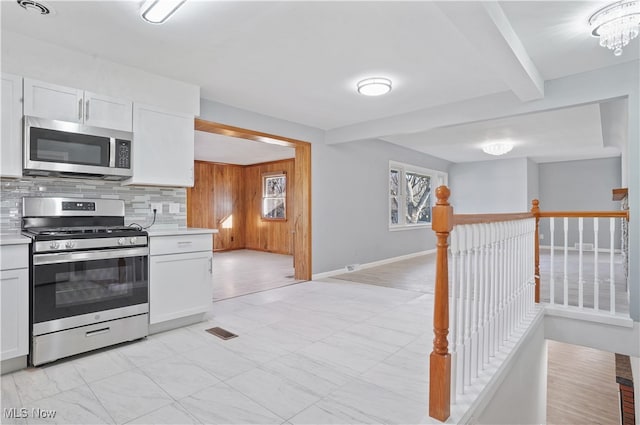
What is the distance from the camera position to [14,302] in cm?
221

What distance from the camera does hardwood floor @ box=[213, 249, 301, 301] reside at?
4.66 meters

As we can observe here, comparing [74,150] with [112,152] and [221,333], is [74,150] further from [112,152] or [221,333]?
[221,333]

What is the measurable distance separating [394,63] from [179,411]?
3100 millimetres

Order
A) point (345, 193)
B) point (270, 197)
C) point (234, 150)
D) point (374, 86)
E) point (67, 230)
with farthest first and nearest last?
point (270, 197), point (234, 150), point (345, 193), point (374, 86), point (67, 230)

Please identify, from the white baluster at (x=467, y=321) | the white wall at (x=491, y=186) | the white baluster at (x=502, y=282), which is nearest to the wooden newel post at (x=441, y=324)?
the white baluster at (x=467, y=321)

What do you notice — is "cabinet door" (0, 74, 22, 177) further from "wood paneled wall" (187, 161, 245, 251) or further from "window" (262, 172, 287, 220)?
"window" (262, 172, 287, 220)

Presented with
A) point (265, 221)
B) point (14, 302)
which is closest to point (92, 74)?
point (14, 302)

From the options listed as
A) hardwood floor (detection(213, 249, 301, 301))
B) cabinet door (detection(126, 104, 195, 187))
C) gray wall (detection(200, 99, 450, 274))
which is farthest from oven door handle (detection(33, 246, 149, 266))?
gray wall (detection(200, 99, 450, 274))

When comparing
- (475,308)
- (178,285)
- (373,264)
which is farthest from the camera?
(373,264)

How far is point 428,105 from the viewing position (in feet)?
14.3

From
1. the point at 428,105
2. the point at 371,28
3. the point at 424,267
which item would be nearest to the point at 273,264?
the point at 424,267

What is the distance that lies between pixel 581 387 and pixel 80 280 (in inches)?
239

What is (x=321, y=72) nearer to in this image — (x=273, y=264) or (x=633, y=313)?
(x=633, y=313)

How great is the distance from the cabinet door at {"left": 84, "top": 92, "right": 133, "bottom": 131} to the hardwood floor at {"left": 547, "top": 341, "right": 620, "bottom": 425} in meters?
5.82
